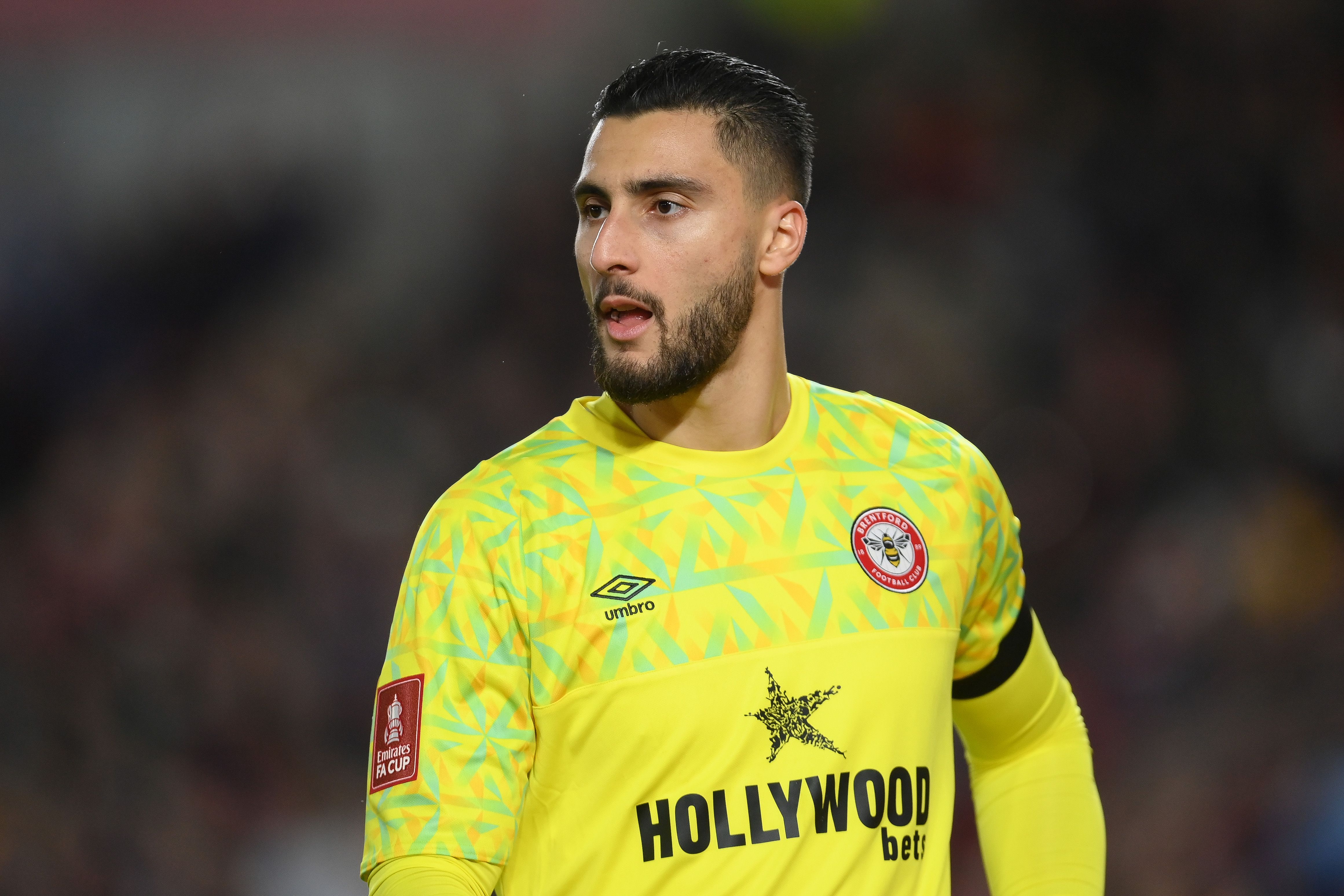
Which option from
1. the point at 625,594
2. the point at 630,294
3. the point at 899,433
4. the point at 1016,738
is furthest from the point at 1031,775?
the point at 630,294

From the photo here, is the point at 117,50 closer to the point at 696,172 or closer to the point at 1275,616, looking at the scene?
the point at 696,172

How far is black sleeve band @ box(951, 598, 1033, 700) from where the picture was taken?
249 centimetres

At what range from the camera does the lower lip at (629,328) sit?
7.07ft

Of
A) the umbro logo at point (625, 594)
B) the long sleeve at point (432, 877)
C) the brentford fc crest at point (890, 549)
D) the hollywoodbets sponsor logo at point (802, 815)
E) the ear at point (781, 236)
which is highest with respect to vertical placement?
the ear at point (781, 236)

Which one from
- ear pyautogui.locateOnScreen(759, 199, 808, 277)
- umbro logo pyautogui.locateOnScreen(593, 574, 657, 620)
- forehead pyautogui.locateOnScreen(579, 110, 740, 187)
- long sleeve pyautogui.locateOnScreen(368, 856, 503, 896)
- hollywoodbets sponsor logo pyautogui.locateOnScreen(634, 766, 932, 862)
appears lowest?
long sleeve pyautogui.locateOnScreen(368, 856, 503, 896)

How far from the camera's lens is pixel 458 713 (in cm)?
194

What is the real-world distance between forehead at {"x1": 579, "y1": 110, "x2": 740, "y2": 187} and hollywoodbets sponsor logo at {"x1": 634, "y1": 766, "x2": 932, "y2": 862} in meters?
0.95

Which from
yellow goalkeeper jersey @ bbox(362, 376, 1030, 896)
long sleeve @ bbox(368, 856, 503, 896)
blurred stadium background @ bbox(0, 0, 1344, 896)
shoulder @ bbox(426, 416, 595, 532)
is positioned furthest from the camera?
Result: blurred stadium background @ bbox(0, 0, 1344, 896)

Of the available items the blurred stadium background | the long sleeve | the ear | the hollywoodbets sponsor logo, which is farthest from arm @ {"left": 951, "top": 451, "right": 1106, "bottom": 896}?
the blurred stadium background

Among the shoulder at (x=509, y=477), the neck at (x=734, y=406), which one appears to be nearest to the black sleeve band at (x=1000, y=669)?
the neck at (x=734, y=406)

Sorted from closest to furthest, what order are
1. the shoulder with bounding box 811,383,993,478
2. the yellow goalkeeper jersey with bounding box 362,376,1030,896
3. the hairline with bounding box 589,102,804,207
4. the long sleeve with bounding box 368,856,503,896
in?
the long sleeve with bounding box 368,856,503,896 → the yellow goalkeeper jersey with bounding box 362,376,1030,896 → the hairline with bounding box 589,102,804,207 → the shoulder with bounding box 811,383,993,478

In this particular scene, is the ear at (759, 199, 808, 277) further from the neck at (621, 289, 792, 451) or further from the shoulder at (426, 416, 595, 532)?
the shoulder at (426, 416, 595, 532)

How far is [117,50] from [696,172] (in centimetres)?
421

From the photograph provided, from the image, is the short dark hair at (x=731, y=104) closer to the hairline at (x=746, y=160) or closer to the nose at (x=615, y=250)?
the hairline at (x=746, y=160)
